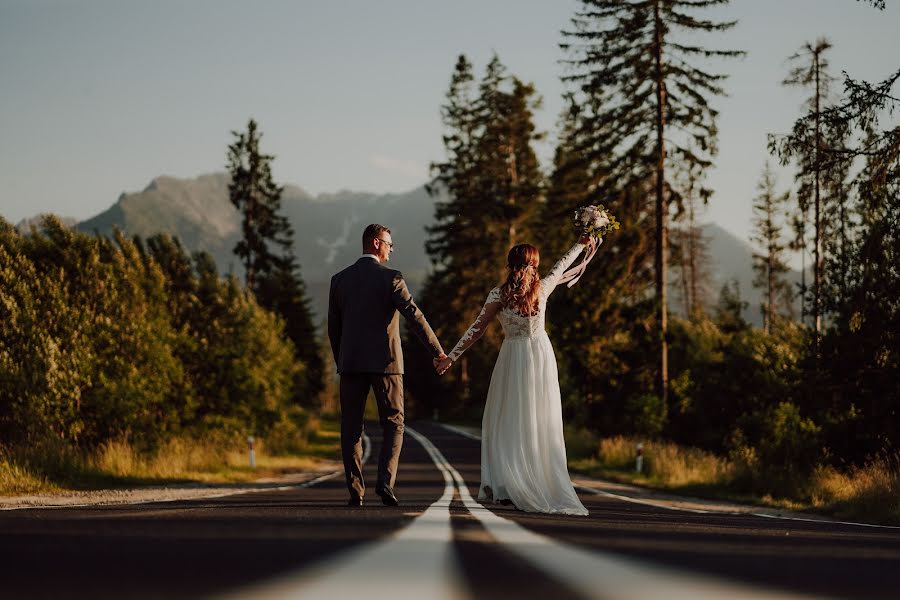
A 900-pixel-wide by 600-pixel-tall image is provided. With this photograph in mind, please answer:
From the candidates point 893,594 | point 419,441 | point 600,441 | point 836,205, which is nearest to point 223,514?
point 893,594

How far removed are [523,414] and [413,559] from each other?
569cm

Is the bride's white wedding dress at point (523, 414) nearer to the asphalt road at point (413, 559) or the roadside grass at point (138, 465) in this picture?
the asphalt road at point (413, 559)

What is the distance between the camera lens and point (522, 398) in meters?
9.65

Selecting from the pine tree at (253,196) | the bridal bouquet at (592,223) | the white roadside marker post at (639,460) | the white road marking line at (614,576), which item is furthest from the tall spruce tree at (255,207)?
the white road marking line at (614,576)

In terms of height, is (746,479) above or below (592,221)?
below

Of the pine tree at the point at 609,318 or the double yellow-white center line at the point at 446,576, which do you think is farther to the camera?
the pine tree at the point at 609,318

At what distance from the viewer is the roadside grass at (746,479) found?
13500 millimetres

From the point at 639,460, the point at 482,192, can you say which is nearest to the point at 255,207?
the point at 482,192

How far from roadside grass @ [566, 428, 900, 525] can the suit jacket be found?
7.43m

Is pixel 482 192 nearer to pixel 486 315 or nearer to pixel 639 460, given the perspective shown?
pixel 639 460

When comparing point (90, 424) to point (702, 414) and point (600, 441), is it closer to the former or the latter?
point (600, 441)

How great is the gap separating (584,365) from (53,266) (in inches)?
686

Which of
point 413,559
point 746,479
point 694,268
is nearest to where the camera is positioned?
point 413,559

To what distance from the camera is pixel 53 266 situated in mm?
21297
